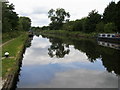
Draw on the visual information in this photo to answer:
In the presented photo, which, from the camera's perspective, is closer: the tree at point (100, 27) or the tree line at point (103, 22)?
the tree line at point (103, 22)

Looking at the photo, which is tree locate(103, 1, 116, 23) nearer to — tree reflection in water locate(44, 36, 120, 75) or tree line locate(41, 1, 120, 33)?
tree line locate(41, 1, 120, 33)

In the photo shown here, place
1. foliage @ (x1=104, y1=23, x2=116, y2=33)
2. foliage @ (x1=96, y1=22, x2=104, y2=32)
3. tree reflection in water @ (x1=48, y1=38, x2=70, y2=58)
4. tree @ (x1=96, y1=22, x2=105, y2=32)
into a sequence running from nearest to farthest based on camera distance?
tree reflection in water @ (x1=48, y1=38, x2=70, y2=58), foliage @ (x1=104, y1=23, x2=116, y2=33), tree @ (x1=96, y1=22, x2=105, y2=32), foliage @ (x1=96, y1=22, x2=104, y2=32)

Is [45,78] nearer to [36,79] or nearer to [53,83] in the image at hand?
[36,79]

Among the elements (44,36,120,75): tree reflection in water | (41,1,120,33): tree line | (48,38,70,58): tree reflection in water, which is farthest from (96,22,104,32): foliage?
(44,36,120,75): tree reflection in water

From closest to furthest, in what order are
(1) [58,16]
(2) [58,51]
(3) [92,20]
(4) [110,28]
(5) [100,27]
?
1. (2) [58,51]
2. (4) [110,28]
3. (5) [100,27]
4. (3) [92,20]
5. (1) [58,16]

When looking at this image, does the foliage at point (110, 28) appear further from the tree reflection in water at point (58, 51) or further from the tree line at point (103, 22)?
the tree reflection in water at point (58, 51)

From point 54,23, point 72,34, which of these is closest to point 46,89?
point 72,34

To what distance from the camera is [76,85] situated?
14008mm

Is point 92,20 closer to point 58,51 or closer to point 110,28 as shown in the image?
point 110,28

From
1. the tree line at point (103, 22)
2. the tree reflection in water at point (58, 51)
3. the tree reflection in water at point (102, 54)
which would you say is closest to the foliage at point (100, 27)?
the tree line at point (103, 22)

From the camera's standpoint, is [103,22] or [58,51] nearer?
[58,51]

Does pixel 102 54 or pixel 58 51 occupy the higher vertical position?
pixel 102 54

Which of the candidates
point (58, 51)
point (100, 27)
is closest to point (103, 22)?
point (100, 27)

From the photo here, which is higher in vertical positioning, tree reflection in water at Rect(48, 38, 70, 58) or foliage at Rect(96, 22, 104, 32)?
foliage at Rect(96, 22, 104, 32)
